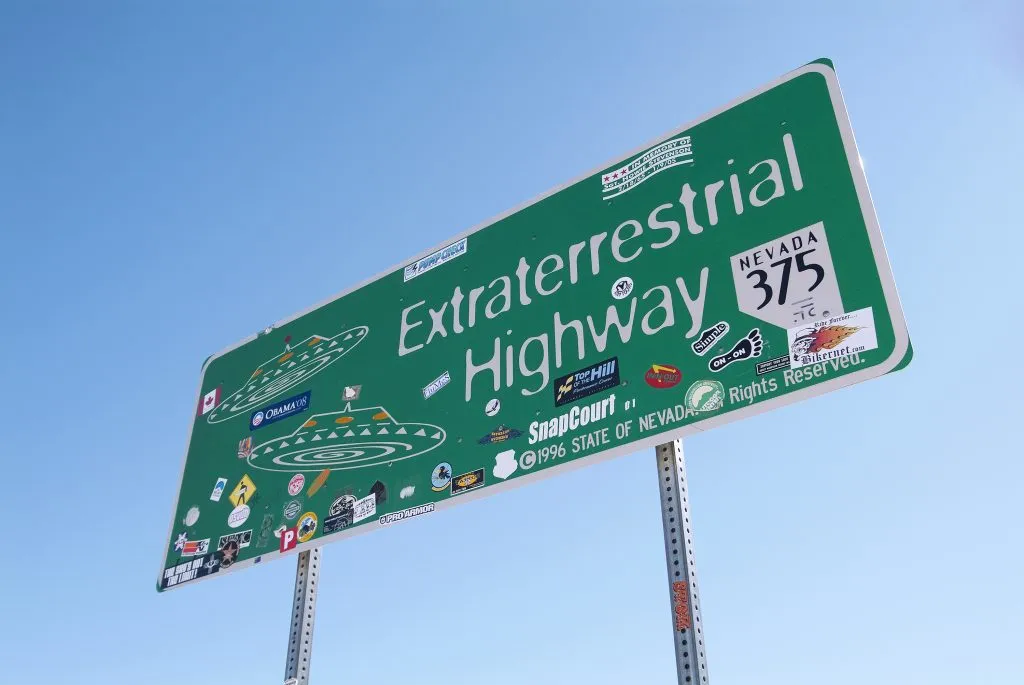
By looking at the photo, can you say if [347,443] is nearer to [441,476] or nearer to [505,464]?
[441,476]

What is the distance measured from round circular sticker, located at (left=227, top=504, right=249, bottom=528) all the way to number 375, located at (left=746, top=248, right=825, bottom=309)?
317 cm

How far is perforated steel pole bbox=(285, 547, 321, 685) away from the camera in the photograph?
14.9ft

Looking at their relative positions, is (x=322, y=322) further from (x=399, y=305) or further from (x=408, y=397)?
(x=408, y=397)

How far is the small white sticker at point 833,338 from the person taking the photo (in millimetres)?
3355

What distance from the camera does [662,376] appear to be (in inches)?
152

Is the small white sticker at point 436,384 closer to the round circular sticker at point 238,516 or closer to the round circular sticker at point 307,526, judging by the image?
the round circular sticker at point 307,526

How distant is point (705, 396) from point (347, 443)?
2.22 metres

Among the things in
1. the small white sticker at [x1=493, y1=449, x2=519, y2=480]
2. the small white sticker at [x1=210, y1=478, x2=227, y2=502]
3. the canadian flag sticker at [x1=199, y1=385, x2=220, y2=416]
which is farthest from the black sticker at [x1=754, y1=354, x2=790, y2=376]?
the canadian flag sticker at [x1=199, y1=385, x2=220, y2=416]

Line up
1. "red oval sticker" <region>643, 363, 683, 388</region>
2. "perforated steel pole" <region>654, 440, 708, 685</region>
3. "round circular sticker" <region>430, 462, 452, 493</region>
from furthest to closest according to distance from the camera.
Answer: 1. "round circular sticker" <region>430, 462, 452, 493</region>
2. "red oval sticker" <region>643, 363, 683, 388</region>
3. "perforated steel pole" <region>654, 440, 708, 685</region>

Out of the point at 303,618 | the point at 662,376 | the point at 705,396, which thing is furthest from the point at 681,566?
the point at 303,618

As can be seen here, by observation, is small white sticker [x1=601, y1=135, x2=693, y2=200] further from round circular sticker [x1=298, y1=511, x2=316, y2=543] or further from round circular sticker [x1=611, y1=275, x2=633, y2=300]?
round circular sticker [x1=298, y1=511, x2=316, y2=543]

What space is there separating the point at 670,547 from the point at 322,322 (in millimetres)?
3046

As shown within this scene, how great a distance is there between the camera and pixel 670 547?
3.48 meters

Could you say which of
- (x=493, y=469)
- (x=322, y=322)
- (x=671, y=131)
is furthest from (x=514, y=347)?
(x=322, y=322)
